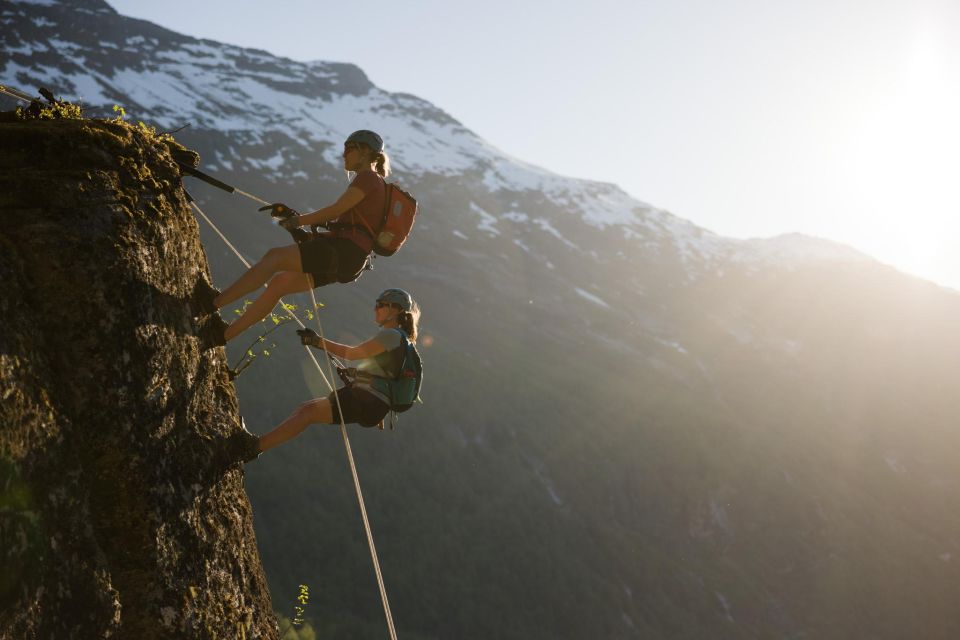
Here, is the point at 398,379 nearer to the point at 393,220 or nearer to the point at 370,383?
the point at 370,383

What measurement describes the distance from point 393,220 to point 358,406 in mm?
1966

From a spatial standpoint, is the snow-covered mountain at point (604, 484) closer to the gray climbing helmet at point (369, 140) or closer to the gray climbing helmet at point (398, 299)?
the gray climbing helmet at point (398, 299)

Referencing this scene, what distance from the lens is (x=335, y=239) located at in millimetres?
6730

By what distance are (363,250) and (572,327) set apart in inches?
7675

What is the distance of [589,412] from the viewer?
6732 inches

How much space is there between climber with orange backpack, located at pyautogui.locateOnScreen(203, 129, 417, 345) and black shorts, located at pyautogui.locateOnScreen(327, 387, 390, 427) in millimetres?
1051

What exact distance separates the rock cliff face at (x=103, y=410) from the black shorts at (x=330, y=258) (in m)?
1.15

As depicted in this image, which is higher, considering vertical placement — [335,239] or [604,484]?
[335,239]

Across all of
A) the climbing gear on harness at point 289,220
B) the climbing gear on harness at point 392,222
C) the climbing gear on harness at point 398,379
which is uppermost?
the climbing gear on harness at point 392,222

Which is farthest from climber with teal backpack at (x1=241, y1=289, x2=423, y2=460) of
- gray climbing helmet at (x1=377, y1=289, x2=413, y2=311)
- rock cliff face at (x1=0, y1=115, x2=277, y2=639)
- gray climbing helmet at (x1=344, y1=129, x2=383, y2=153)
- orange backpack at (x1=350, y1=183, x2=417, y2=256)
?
gray climbing helmet at (x1=344, y1=129, x2=383, y2=153)

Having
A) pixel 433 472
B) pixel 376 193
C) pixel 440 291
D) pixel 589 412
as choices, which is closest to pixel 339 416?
pixel 376 193

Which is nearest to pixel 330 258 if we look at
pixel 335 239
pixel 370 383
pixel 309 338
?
Result: pixel 335 239

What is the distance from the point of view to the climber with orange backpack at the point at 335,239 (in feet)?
20.3

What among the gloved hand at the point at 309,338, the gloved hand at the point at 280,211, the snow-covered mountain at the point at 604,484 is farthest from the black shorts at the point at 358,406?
the snow-covered mountain at the point at 604,484
